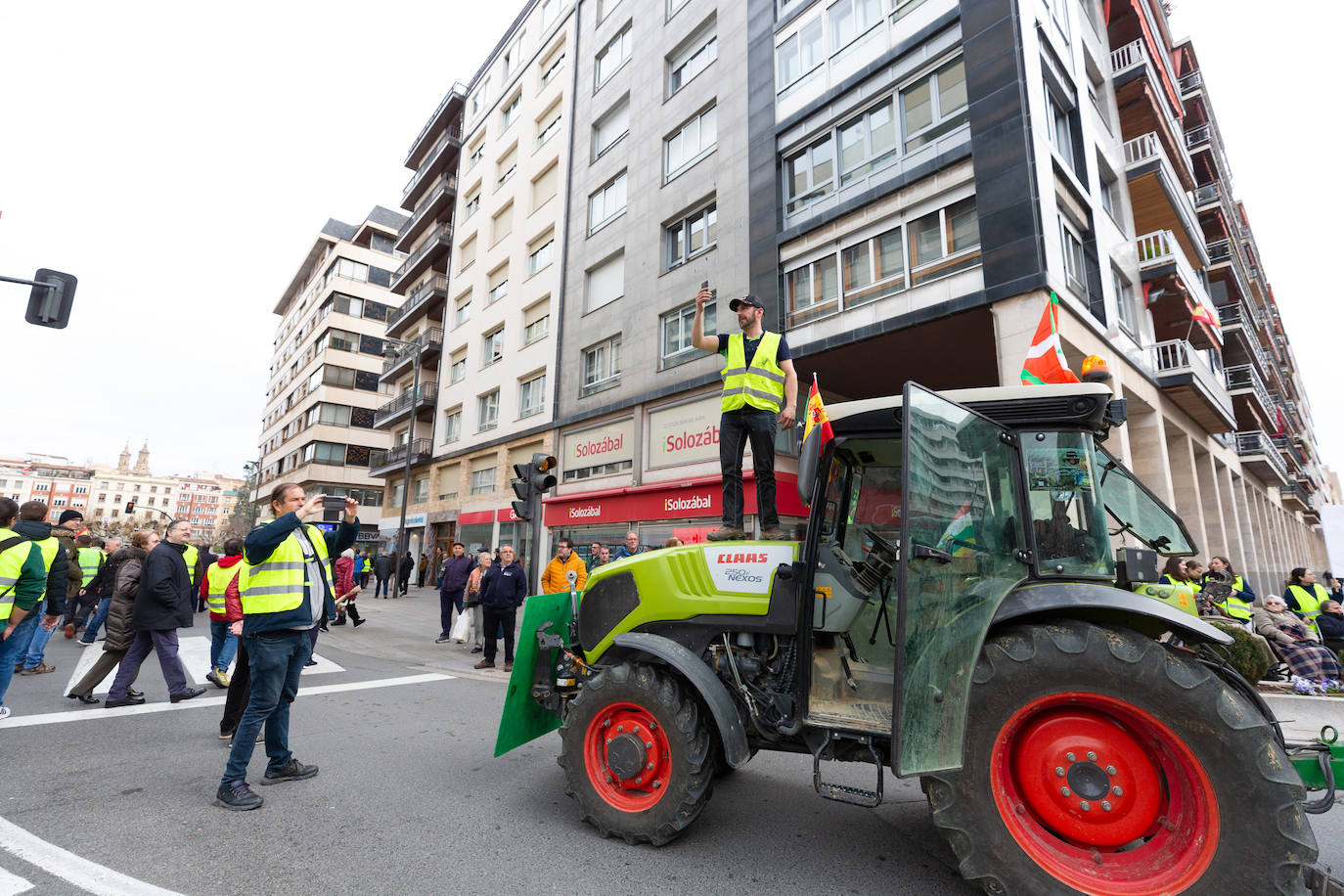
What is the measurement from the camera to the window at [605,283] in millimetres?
20359

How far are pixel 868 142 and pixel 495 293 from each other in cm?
1791

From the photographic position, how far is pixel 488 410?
26000mm

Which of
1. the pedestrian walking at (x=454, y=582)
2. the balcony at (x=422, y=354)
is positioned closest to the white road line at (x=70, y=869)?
the pedestrian walking at (x=454, y=582)

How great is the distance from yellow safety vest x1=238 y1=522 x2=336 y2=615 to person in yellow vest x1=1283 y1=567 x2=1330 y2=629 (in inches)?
439

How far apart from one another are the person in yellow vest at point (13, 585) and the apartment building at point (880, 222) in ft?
25.4

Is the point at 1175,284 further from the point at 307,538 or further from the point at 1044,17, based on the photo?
the point at 307,538

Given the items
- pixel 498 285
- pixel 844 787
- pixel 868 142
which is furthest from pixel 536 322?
pixel 844 787

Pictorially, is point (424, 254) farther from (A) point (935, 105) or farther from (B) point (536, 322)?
(A) point (935, 105)

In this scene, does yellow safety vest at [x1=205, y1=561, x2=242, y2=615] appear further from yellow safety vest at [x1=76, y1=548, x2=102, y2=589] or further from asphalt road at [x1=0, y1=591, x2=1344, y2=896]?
yellow safety vest at [x1=76, y1=548, x2=102, y2=589]

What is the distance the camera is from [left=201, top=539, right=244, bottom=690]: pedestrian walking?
702cm

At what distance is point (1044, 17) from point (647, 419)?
41.1ft

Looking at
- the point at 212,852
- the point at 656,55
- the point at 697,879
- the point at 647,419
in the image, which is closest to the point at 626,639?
the point at 697,879

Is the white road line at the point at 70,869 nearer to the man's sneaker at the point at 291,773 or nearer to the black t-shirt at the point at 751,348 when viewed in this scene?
the man's sneaker at the point at 291,773

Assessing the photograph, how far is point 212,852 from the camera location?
10.2ft
